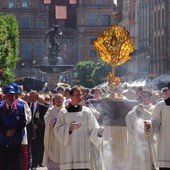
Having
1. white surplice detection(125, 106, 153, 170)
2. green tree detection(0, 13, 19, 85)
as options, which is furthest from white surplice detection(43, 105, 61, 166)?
green tree detection(0, 13, 19, 85)

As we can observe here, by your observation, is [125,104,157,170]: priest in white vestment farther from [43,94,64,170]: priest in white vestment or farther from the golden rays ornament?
the golden rays ornament

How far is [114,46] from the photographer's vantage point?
18.3 m

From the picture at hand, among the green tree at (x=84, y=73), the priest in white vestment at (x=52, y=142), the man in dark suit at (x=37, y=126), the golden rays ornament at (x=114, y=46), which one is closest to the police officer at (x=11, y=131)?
the priest in white vestment at (x=52, y=142)

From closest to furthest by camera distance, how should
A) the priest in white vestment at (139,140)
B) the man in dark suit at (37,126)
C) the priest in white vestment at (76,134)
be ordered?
the priest in white vestment at (76,134)
the priest in white vestment at (139,140)
the man in dark suit at (37,126)

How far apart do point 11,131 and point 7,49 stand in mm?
56167

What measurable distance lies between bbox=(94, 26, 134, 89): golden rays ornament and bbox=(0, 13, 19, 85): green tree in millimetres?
42679

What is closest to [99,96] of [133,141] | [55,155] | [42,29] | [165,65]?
[133,141]

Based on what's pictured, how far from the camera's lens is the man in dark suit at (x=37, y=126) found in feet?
60.8

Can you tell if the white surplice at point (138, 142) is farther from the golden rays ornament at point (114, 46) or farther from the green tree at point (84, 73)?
the green tree at point (84, 73)

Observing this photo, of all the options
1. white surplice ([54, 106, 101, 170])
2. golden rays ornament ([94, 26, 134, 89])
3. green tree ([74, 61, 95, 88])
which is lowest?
green tree ([74, 61, 95, 88])

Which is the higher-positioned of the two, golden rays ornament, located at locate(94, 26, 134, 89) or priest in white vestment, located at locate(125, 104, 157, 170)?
golden rays ornament, located at locate(94, 26, 134, 89)

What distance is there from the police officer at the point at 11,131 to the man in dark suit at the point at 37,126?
17.3ft

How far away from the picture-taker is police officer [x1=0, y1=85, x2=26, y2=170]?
1288 centimetres

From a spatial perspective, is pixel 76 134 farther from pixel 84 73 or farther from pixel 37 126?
pixel 84 73
